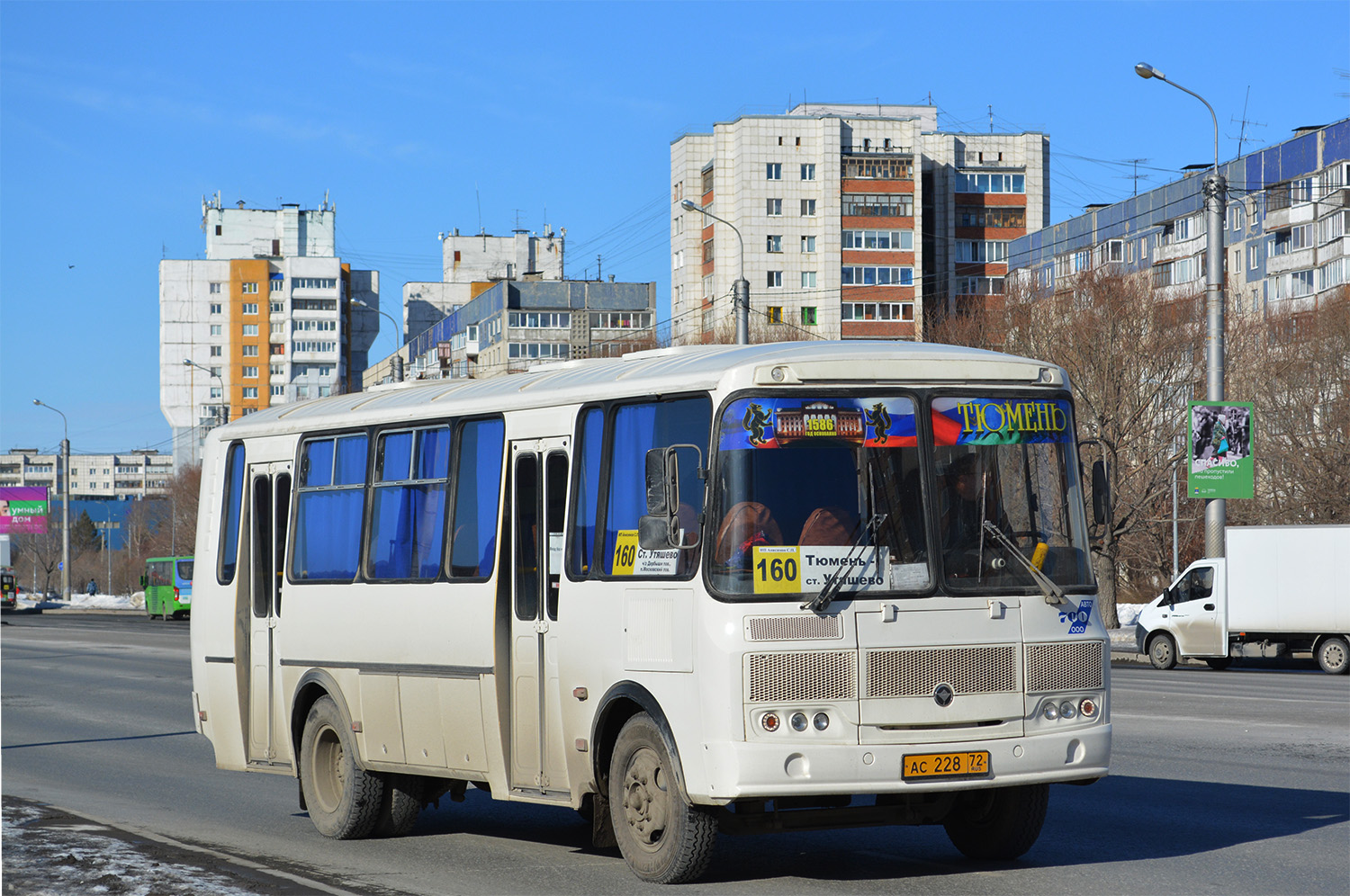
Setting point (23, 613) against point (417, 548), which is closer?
point (417, 548)

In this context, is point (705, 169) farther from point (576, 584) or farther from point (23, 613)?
point (576, 584)

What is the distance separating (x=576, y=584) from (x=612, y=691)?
0.77m

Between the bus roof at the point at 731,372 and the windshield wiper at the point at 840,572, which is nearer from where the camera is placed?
the windshield wiper at the point at 840,572

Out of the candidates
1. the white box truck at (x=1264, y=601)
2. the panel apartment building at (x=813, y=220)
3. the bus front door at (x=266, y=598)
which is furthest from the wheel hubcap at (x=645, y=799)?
the panel apartment building at (x=813, y=220)

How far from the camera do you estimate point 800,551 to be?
837 cm

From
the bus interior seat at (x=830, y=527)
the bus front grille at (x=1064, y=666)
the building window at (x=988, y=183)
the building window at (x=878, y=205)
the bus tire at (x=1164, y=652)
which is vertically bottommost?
the bus tire at (x=1164, y=652)

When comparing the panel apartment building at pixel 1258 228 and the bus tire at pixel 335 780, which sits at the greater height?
the panel apartment building at pixel 1258 228

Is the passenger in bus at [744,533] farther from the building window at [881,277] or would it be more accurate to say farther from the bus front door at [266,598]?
the building window at [881,277]

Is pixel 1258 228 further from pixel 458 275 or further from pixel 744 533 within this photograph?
pixel 458 275

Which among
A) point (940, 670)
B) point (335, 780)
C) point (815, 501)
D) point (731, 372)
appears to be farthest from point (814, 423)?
point (335, 780)

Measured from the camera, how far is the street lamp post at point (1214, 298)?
30.6 m

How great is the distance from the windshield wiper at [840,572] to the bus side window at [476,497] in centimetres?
252

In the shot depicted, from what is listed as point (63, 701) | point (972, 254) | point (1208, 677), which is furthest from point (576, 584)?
point (972, 254)

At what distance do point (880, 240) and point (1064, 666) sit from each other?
99256 millimetres
